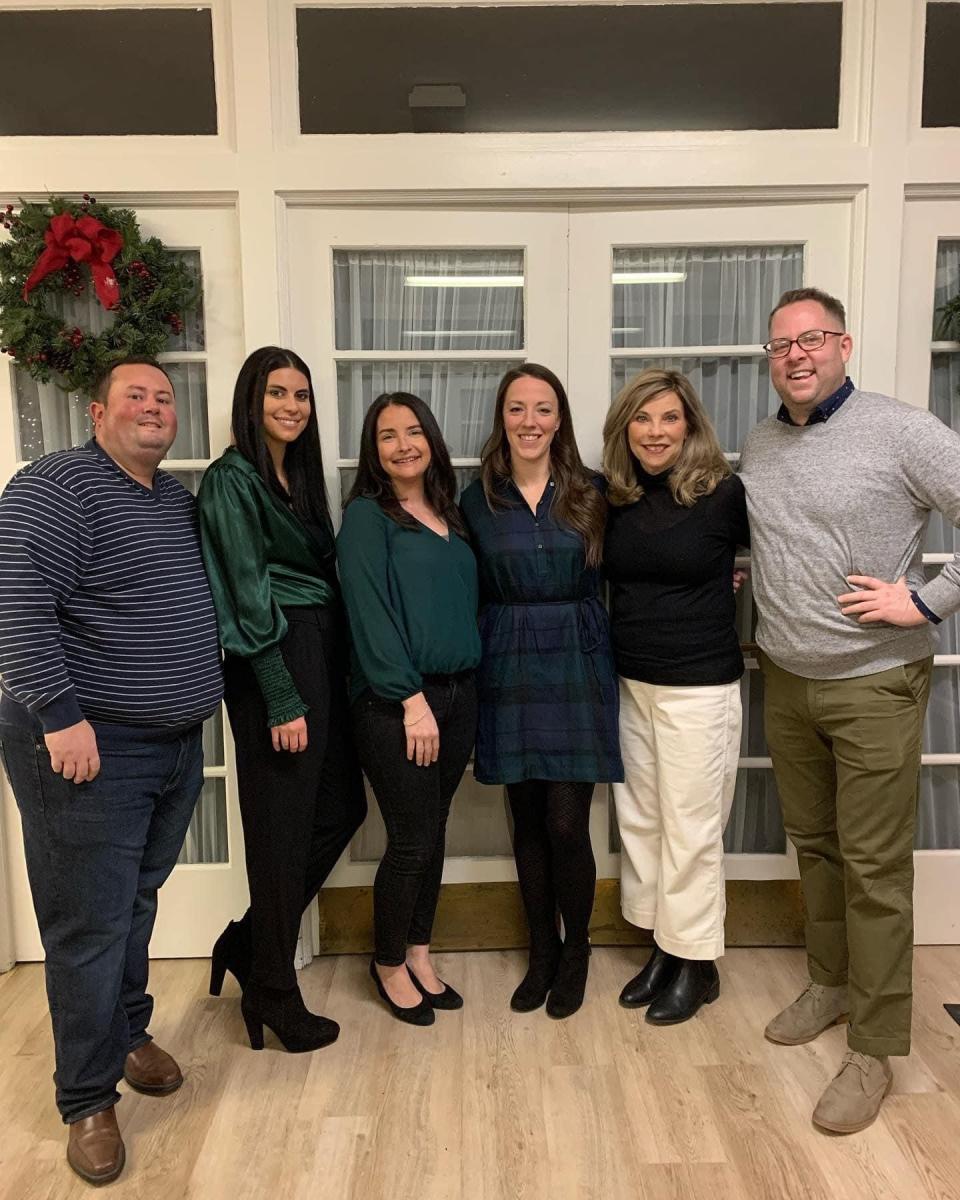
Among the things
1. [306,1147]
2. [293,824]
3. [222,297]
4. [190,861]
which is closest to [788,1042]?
[306,1147]

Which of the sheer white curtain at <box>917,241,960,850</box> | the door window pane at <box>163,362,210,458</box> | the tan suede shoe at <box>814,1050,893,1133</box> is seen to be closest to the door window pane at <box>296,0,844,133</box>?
the sheer white curtain at <box>917,241,960,850</box>

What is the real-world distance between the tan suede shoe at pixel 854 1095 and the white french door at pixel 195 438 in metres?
1.65

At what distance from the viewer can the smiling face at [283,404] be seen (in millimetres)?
2045

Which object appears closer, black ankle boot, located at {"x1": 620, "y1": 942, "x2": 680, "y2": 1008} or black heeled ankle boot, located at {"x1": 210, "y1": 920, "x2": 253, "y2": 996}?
black heeled ankle boot, located at {"x1": 210, "y1": 920, "x2": 253, "y2": 996}

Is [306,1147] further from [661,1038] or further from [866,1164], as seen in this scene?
[866,1164]

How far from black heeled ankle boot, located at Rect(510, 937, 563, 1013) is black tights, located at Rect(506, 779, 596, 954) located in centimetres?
2

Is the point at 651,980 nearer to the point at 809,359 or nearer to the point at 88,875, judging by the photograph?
the point at 88,875

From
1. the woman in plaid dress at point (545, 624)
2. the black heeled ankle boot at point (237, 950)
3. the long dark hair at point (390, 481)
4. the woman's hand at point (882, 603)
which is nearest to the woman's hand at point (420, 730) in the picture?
the woman in plaid dress at point (545, 624)

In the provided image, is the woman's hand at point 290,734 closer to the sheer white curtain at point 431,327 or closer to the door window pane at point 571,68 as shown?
the sheer white curtain at point 431,327

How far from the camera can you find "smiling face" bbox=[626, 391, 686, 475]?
214 centimetres

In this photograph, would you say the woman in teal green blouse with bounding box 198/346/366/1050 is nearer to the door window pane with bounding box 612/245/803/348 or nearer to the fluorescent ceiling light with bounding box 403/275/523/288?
the fluorescent ceiling light with bounding box 403/275/523/288

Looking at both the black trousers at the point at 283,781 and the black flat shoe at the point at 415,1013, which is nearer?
the black trousers at the point at 283,781

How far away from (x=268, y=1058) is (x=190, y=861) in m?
0.69

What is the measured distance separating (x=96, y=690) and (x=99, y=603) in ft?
0.56
